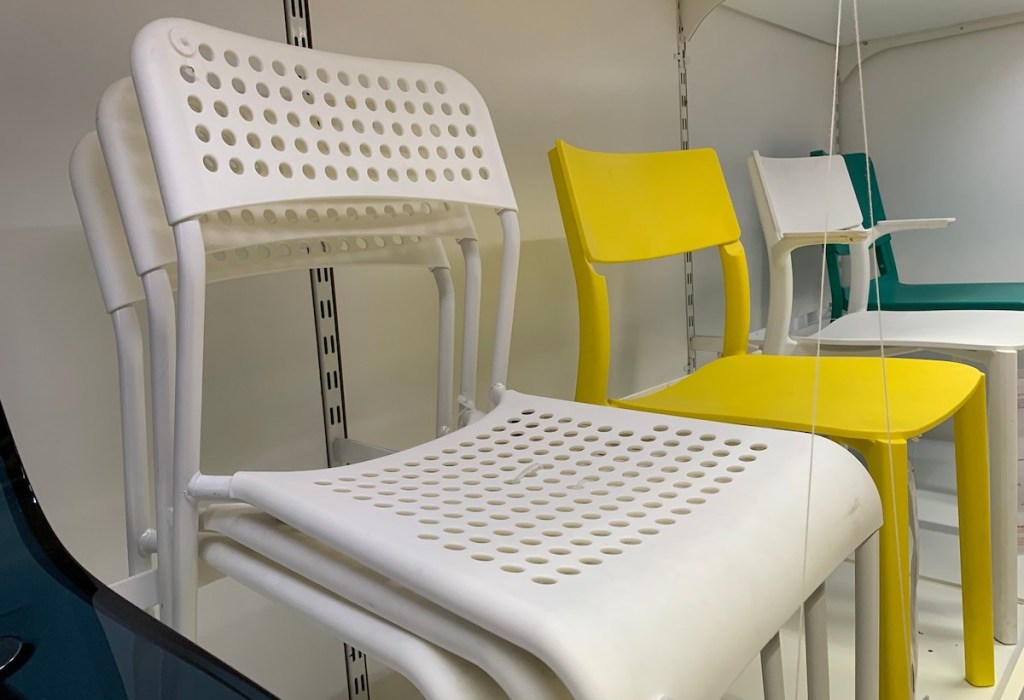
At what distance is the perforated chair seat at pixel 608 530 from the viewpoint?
357 mm

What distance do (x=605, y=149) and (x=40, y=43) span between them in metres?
0.87

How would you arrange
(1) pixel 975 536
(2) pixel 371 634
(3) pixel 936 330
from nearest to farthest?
(2) pixel 371 634, (1) pixel 975 536, (3) pixel 936 330

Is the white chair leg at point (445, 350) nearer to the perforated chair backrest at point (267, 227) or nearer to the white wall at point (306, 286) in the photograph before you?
the perforated chair backrest at point (267, 227)

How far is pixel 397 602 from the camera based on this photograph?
408 mm

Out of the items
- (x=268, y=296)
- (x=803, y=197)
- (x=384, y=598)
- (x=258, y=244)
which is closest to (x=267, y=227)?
(x=258, y=244)

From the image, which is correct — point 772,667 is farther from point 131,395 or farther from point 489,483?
point 131,395

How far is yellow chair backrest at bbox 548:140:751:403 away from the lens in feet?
2.97

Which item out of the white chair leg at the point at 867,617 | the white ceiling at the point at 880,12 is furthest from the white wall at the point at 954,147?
the white chair leg at the point at 867,617

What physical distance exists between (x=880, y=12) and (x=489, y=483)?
4.96ft

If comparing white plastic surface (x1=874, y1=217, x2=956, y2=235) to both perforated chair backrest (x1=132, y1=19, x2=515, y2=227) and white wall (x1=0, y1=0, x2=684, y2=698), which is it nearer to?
white wall (x1=0, y1=0, x2=684, y2=698)

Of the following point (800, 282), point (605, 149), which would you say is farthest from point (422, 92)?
point (800, 282)

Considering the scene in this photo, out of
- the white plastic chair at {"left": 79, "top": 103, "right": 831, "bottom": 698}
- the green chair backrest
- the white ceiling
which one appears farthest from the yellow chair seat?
the white ceiling

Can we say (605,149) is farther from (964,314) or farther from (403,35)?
(964,314)

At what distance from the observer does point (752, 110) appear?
5.67 ft
